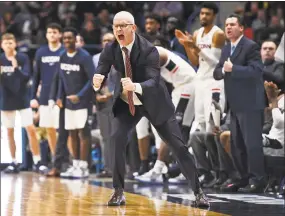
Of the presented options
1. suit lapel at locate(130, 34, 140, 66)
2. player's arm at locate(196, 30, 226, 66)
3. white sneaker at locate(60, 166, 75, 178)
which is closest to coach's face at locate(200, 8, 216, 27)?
player's arm at locate(196, 30, 226, 66)

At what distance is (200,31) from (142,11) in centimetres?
844

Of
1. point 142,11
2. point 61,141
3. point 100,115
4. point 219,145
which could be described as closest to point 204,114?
point 219,145

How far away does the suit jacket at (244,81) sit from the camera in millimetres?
10797

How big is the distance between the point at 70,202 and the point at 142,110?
4.05 ft

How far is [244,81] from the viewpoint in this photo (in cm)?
1091

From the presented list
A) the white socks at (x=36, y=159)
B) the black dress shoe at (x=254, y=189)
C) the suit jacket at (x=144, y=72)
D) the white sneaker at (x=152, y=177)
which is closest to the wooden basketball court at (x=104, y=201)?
the white sneaker at (x=152, y=177)

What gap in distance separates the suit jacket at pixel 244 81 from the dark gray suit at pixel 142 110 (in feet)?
6.53

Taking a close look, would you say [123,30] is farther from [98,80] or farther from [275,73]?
[275,73]

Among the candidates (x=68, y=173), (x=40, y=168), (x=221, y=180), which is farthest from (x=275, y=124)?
(x=40, y=168)

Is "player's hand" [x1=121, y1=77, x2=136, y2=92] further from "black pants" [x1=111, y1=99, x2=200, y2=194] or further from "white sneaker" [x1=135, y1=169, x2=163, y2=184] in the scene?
"white sneaker" [x1=135, y1=169, x2=163, y2=184]

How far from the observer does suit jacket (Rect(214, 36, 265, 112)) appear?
1080 cm

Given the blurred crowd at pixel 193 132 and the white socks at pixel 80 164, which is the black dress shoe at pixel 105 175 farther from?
the white socks at pixel 80 164

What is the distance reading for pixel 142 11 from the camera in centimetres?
2019

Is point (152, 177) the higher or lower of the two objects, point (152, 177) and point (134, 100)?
the lower
